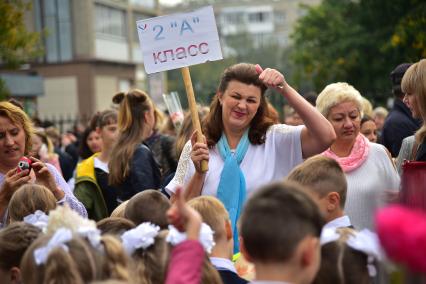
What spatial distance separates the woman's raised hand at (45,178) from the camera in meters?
5.08

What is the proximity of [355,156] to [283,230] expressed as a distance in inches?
108

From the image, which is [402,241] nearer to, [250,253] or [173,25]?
[250,253]

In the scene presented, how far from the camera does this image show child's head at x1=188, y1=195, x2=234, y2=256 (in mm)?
3893

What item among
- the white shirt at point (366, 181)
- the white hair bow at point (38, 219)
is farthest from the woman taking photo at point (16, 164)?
the white shirt at point (366, 181)

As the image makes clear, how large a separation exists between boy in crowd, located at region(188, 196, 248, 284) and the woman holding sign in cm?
81

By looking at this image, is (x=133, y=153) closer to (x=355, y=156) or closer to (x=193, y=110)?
(x=193, y=110)

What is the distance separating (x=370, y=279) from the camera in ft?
11.3

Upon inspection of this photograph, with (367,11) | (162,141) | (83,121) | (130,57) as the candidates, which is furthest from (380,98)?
(130,57)

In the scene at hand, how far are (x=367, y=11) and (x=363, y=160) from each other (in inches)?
832

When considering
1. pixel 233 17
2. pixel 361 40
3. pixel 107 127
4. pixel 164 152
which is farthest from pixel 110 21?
pixel 233 17

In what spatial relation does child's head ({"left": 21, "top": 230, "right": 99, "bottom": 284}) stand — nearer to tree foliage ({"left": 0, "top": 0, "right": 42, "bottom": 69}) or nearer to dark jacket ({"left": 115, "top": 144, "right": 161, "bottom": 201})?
dark jacket ({"left": 115, "top": 144, "right": 161, "bottom": 201})

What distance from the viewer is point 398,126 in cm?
736

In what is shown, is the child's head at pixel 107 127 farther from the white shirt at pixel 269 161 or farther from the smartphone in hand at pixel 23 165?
the white shirt at pixel 269 161

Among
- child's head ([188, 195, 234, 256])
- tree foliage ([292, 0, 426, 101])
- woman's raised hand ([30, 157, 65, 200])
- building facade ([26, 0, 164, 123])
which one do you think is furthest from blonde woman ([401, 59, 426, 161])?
building facade ([26, 0, 164, 123])
